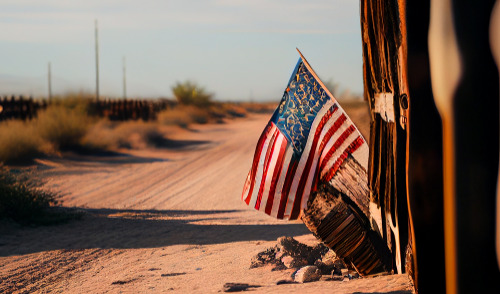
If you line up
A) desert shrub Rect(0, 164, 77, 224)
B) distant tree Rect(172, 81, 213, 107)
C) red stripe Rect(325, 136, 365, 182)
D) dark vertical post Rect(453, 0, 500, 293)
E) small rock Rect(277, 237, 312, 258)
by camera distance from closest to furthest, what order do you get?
dark vertical post Rect(453, 0, 500, 293) → red stripe Rect(325, 136, 365, 182) → small rock Rect(277, 237, 312, 258) → desert shrub Rect(0, 164, 77, 224) → distant tree Rect(172, 81, 213, 107)

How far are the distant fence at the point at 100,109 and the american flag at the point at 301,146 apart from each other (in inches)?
643

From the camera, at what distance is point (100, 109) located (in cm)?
3036

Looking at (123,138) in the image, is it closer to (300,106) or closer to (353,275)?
(300,106)

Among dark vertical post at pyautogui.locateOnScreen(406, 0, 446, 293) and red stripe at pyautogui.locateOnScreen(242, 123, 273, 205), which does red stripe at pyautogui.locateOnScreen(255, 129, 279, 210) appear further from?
dark vertical post at pyautogui.locateOnScreen(406, 0, 446, 293)

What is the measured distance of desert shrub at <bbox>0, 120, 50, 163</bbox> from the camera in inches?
591

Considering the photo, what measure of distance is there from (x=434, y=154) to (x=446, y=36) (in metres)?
0.22

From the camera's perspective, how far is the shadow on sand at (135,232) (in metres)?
7.11

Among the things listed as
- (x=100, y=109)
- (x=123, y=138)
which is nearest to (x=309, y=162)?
(x=123, y=138)

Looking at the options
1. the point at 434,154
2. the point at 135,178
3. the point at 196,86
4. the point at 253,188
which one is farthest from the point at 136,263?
the point at 196,86

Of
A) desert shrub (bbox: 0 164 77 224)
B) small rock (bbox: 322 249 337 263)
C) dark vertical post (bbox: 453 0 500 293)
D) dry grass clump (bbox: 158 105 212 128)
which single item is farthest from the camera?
dry grass clump (bbox: 158 105 212 128)

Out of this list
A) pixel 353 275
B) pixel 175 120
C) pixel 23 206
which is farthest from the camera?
pixel 175 120

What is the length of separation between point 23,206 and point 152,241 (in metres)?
2.50

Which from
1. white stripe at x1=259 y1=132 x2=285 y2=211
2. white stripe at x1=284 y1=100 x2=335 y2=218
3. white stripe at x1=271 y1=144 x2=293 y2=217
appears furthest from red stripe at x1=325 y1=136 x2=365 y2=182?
white stripe at x1=259 y1=132 x2=285 y2=211

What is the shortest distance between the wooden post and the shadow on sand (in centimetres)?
410
